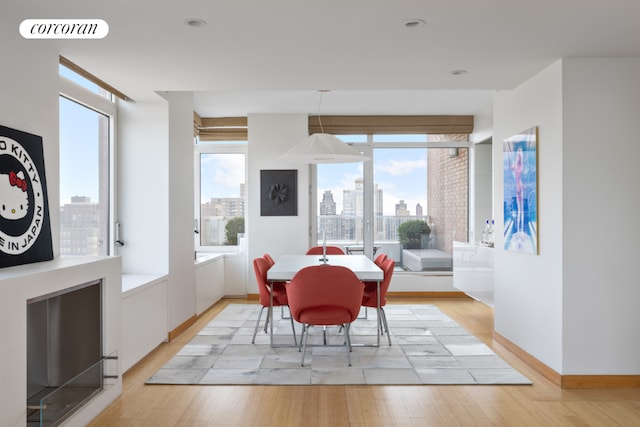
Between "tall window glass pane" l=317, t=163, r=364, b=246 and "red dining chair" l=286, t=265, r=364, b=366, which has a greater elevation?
"tall window glass pane" l=317, t=163, r=364, b=246

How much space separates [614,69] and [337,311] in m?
2.87

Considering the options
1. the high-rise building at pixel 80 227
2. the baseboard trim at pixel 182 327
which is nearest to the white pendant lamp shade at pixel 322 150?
the high-rise building at pixel 80 227

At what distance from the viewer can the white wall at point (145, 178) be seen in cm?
516

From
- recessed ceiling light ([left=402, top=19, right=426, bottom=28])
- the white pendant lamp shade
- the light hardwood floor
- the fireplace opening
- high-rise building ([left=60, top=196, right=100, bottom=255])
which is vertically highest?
recessed ceiling light ([left=402, top=19, right=426, bottom=28])

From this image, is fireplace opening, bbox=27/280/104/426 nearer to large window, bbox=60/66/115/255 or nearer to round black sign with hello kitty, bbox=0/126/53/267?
round black sign with hello kitty, bbox=0/126/53/267

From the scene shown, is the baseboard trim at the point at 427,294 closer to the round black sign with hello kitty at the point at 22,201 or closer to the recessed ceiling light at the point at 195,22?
the round black sign with hello kitty at the point at 22,201

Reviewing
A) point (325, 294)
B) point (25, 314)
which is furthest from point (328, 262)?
point (25, 314)

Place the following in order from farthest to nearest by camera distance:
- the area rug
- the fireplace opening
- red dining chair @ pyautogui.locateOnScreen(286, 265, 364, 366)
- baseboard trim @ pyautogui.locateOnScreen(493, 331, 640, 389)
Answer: red dining chair @ pyautogui.locateOnScreen(286, 265, 364, 366) < the area rug < baseboard trim @ pyautogui.locateOnScreen(493, 331, 640, 389) < the fireplace opening

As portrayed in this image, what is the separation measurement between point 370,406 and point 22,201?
8.35ft

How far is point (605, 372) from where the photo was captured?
387 centimetres

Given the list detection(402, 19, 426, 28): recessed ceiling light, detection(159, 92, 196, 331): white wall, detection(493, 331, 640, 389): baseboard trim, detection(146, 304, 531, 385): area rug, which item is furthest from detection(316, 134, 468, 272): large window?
detection(402, 19, 426, 28): recessed ceiling light

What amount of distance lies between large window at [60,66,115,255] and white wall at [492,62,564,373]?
12.7 ft

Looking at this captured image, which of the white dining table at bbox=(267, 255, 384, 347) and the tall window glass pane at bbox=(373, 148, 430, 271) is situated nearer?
the white dining table at bbox=(267, 255, 384, 347)

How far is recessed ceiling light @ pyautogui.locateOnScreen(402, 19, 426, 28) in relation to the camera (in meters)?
3.05
